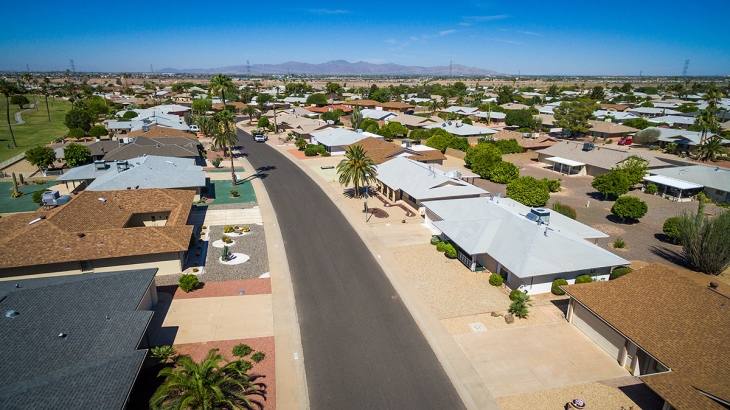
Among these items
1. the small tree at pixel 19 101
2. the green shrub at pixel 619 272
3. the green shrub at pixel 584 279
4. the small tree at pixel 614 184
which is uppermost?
the small tree at pixel 19 101

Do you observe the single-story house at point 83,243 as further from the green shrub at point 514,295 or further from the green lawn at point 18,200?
the green shrub at point 514,295

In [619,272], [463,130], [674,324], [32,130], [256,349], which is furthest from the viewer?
[32,130]

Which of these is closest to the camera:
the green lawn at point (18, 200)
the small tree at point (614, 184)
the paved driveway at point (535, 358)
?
the paved driveway at point (535, 358)

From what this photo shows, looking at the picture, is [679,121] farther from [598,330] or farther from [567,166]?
[598,330]

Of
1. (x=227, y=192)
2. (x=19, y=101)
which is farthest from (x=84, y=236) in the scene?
(x=19, y=101)

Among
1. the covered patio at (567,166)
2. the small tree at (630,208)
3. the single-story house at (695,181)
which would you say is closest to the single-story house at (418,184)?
the small tree at (630,208)

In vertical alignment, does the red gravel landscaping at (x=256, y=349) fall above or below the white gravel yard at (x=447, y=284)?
below
